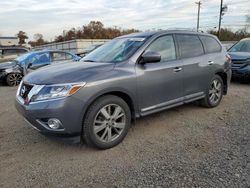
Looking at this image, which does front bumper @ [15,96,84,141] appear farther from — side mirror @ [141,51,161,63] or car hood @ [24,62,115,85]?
Result: side mirror @ [141,51,161,63]

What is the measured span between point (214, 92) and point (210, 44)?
1.09m

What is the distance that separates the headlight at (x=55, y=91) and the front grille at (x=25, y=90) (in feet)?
0.99

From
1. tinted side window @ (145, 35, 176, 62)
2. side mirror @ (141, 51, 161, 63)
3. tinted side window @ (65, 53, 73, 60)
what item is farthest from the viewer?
tinted side window @ (65, 53, 73, 60)

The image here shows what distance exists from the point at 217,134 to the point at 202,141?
17.3 inches

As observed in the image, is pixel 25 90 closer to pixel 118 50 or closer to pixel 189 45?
A: pixel 118 50

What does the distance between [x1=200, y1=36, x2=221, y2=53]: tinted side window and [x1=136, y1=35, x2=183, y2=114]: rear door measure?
3.68 ft

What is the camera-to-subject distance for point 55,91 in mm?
3156

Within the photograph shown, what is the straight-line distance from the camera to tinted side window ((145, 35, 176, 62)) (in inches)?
163

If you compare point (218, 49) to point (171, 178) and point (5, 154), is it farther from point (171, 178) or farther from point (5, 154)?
point (5, 154)

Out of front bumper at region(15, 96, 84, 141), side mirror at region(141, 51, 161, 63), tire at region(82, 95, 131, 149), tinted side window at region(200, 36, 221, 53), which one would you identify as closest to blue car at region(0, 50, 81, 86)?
tinted side window at region(200, 36, 221, 53)

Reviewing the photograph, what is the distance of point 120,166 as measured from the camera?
310 centimetres

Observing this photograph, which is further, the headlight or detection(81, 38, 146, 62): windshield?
detection(81, 38, 146, 62): windshield

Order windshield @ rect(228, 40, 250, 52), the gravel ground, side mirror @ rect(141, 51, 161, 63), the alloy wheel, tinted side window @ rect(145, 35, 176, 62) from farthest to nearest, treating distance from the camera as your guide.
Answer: windshield @ rect(228, 40, 250, 52) → tinted side window @ rect(145, 35, 176, 62) → side mirror @ rect(141, 51, 161, 63) → the alloy wheel → the gravel ground

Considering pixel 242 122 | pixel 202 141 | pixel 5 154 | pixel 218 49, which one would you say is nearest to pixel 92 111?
pixel 5 154
